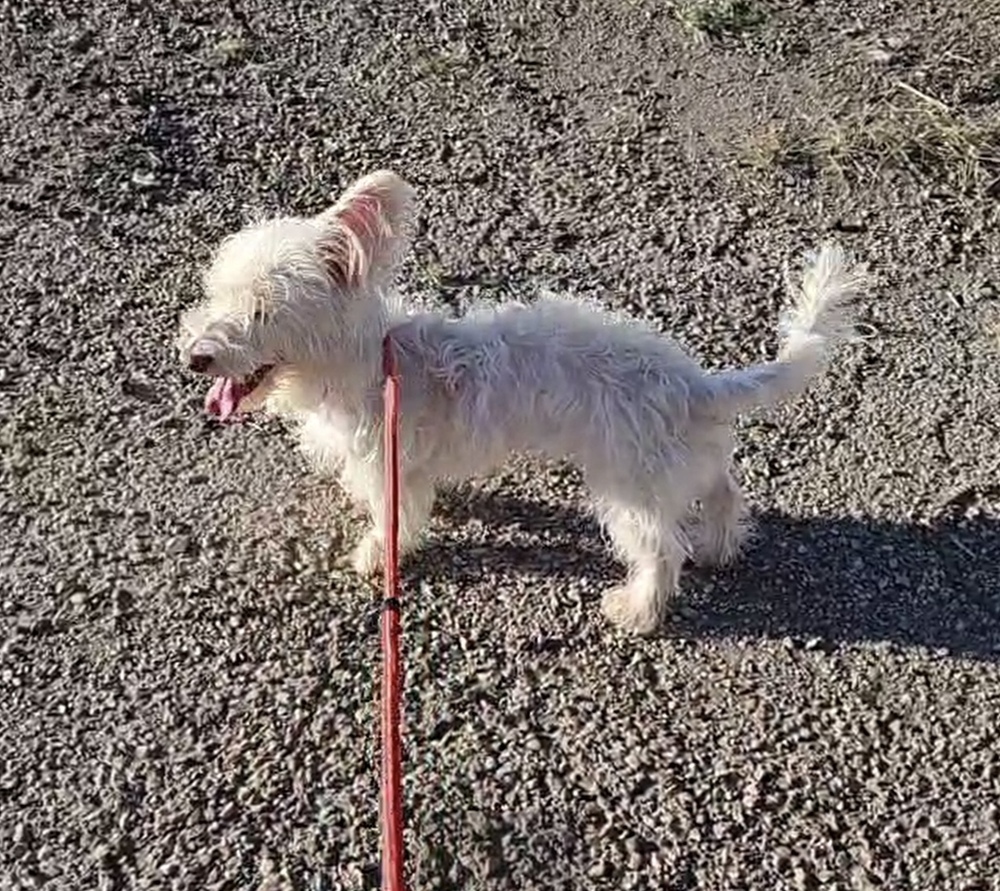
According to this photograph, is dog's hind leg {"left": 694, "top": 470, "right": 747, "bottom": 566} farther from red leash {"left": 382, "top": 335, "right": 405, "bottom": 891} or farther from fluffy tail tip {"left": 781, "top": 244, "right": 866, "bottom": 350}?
red leash {"left": 382, "top": 335, "right": 405, "bottom": 891}

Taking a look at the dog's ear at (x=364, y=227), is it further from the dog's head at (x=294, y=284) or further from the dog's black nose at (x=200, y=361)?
the dog's black nose at (x=200, y=361)

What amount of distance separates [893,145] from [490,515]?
101 inches

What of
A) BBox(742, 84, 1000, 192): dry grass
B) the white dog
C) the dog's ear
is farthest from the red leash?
BBox(742, 84, 1000, 192): dry grass

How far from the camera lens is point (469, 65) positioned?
609cm

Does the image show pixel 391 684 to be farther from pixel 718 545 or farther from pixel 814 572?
pixel 814 572

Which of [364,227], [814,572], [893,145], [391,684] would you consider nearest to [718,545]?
[814,572]

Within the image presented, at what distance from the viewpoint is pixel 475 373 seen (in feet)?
12.1

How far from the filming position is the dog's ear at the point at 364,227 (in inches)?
136

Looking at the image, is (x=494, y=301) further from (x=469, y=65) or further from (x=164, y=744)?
(x=164, y=744)

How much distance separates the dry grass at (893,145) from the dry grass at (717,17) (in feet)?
2.31

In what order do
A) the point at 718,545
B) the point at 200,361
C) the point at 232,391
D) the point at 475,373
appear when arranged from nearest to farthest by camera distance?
the point at 200,361 → the point at 232,391 → the point at 475,373 → the point at 718,545

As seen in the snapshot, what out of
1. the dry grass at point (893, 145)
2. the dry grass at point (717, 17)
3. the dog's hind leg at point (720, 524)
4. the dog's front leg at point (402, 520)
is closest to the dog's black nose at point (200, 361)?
the dog's front leg at point (402, 520)

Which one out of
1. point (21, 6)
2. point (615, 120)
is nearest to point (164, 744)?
point (615, 120)

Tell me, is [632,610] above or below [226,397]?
below
